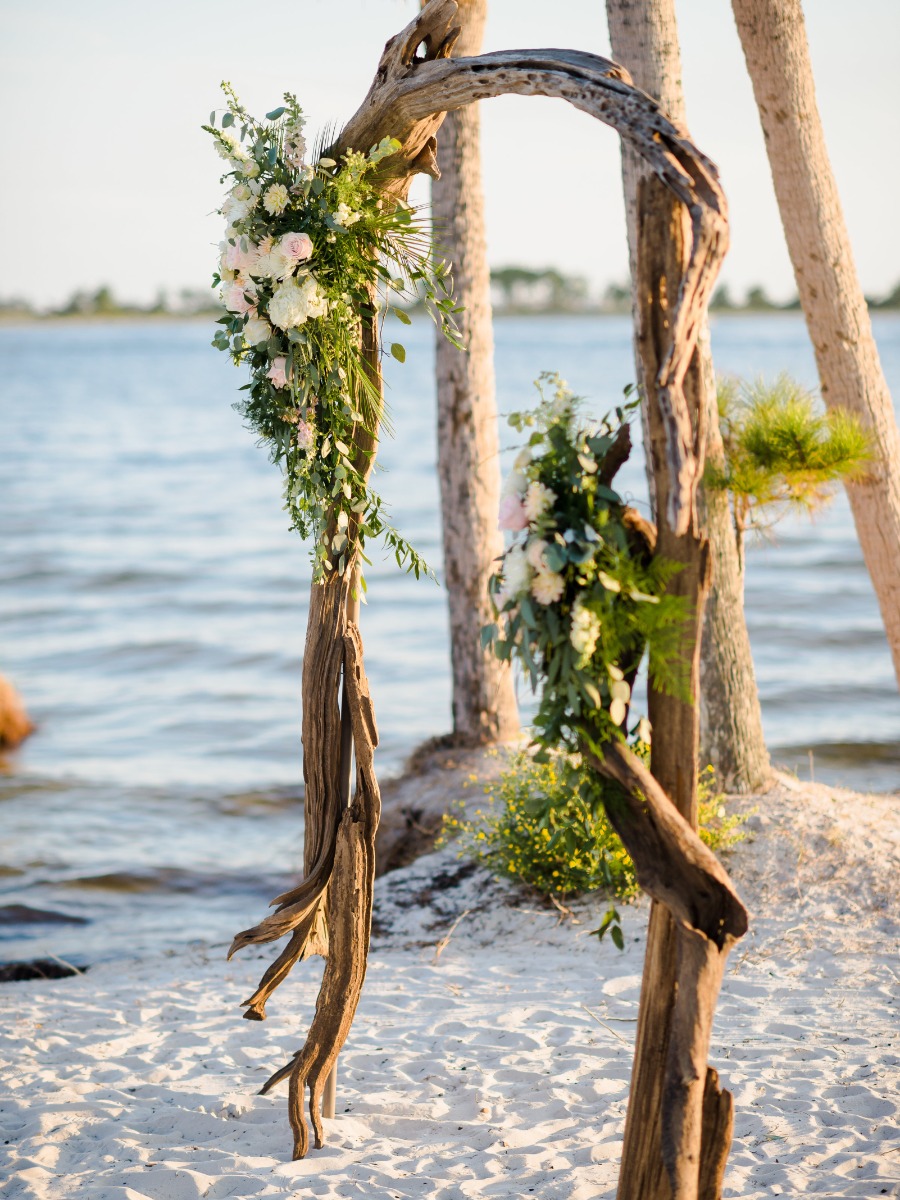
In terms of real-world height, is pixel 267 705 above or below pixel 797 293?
below

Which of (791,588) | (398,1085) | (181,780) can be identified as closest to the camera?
(398,1085)

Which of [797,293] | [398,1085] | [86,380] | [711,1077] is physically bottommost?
[398,1085]

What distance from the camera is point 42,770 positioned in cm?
766

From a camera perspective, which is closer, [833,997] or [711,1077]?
[711,1077]

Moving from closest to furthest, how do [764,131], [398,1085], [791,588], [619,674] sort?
[619,674], [398,1085], [764,131], [791,588]

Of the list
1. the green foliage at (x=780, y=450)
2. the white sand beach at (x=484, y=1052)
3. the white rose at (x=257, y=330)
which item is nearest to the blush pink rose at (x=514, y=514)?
the white rose at (x=257, y=330)

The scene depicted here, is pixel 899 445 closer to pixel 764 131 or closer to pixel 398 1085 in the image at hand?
pixel 764 131

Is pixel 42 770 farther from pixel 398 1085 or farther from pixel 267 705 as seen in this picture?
pixel 398 1085

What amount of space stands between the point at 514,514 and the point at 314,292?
→ 84cm

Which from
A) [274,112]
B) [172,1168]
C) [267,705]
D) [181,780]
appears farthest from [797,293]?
[267,705]

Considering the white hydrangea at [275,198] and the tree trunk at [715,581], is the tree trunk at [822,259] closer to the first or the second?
the tree trunk at [715,581]

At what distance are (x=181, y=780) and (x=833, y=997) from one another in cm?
481

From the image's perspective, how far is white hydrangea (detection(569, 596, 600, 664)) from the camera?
2.13m

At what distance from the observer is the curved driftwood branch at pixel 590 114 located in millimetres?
2057
